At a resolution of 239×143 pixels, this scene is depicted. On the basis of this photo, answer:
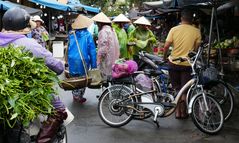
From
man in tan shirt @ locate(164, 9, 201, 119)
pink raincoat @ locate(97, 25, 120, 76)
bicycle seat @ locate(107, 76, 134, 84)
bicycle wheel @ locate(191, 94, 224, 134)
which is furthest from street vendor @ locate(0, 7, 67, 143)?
pink raincoat @ locate(97, 25, 120, 76)

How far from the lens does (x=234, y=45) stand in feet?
33.7

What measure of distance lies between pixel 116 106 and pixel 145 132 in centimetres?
67

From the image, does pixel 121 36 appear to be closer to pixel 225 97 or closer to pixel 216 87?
pixel 216 87

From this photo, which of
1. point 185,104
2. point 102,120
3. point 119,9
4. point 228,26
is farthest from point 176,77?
point 119,9

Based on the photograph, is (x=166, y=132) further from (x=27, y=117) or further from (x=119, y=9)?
(x=119, y=9)

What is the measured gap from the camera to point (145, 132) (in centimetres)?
711

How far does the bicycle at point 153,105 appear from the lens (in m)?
6.88

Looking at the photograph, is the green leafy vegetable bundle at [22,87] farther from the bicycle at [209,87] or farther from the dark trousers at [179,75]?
the dark trousers at [179,75]

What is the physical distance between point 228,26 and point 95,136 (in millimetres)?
8121

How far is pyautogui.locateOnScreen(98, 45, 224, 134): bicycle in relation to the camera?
688cm

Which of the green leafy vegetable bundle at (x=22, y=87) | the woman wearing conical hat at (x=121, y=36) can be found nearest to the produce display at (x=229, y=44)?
the woman wearing conical hat at (x=121, y=36)

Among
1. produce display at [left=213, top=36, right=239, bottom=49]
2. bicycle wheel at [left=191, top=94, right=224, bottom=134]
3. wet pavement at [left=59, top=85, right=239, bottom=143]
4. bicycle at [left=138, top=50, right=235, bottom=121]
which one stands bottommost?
wet pavement at [left=59, top=85, right=239, bottom=143]

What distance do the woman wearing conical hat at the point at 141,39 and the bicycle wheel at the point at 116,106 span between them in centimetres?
388

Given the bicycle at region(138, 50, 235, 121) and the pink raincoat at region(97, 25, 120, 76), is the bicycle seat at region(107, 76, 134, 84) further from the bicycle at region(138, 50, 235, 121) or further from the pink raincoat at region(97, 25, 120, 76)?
the pink raincoat at region(97, 25, 120, 76)
